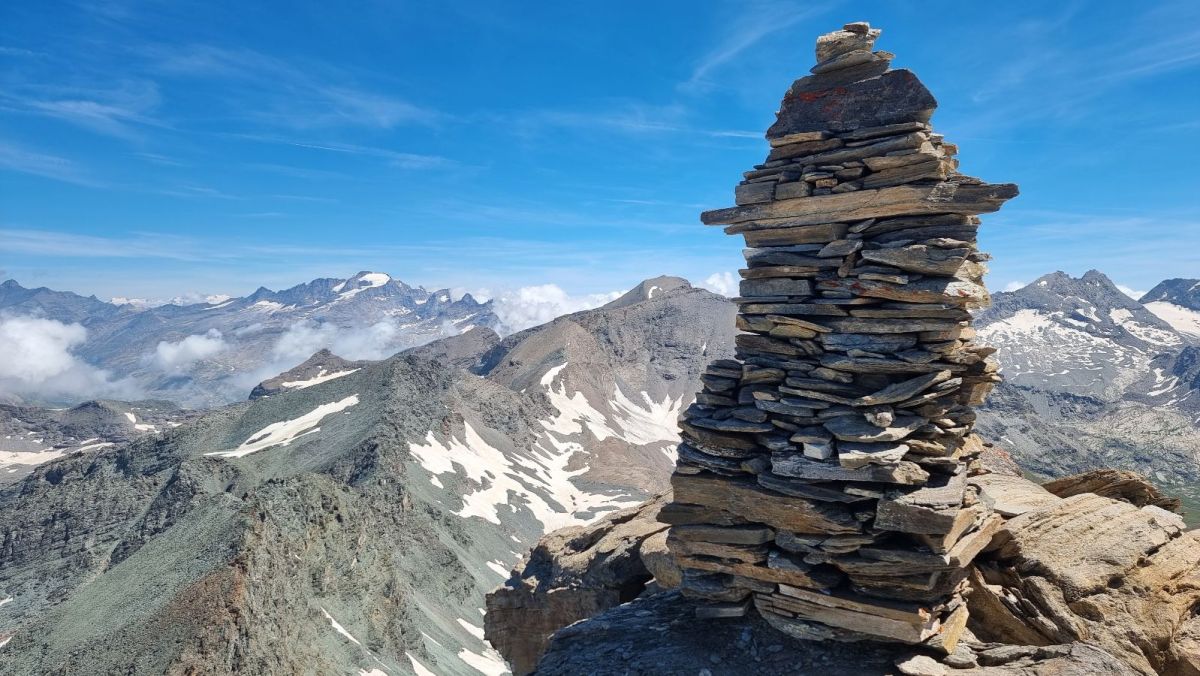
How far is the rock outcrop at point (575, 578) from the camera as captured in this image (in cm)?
2153

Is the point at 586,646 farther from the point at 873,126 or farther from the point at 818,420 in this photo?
the point at 873,126

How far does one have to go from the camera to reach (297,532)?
72062 mm

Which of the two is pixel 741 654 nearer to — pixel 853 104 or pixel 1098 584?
pixel 1098 584

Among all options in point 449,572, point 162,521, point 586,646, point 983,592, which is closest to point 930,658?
point 983,592

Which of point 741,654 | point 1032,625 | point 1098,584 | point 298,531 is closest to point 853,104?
point 1098,584

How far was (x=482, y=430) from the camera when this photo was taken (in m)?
180

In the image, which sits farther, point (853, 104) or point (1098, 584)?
point (853, 104)

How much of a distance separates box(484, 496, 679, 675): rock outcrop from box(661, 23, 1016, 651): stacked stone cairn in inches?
212

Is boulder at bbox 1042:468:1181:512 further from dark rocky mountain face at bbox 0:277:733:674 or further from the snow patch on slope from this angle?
the snow patch on slope

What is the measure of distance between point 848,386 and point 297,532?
234ft

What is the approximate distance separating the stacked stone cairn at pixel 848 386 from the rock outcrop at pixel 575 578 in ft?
17.7

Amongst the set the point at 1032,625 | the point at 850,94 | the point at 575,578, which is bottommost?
the point at 575,578

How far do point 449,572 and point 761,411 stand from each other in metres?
96.5

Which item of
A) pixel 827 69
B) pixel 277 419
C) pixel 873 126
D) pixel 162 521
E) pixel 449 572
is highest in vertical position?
pixel 827 69
